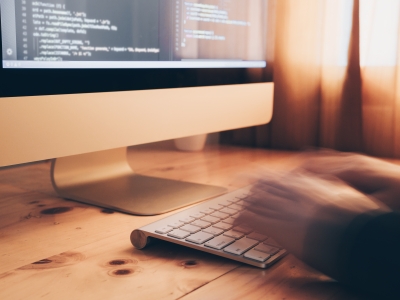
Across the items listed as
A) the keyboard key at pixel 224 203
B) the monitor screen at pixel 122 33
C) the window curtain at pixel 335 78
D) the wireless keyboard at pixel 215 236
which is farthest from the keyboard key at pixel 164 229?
the window curtain at pixel 335 78

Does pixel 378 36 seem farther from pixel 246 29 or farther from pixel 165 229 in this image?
pixel 165 229

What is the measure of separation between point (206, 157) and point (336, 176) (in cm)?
61

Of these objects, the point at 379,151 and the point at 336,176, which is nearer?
the point at 336,176

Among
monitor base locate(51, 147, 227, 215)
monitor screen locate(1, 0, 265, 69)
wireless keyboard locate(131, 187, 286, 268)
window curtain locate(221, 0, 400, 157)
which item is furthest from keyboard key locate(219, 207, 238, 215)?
window curtain locate(221, 0, 400, 157)

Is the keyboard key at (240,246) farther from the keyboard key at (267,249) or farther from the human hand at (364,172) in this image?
the human hand at (364,172)

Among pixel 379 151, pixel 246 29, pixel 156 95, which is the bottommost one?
pixel 379 151

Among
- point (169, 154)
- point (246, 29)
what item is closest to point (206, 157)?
point (169, 154)

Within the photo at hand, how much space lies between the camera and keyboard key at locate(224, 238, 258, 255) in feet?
1.53

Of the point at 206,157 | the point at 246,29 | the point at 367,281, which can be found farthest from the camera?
the point at 206,157

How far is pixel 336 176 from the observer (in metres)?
0.55

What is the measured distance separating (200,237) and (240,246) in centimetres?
4

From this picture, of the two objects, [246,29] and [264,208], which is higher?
[246,29]

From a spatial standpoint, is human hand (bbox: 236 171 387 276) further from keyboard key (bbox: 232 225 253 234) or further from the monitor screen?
the monitor screen

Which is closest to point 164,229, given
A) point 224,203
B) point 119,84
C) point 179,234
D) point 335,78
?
point 179,234
